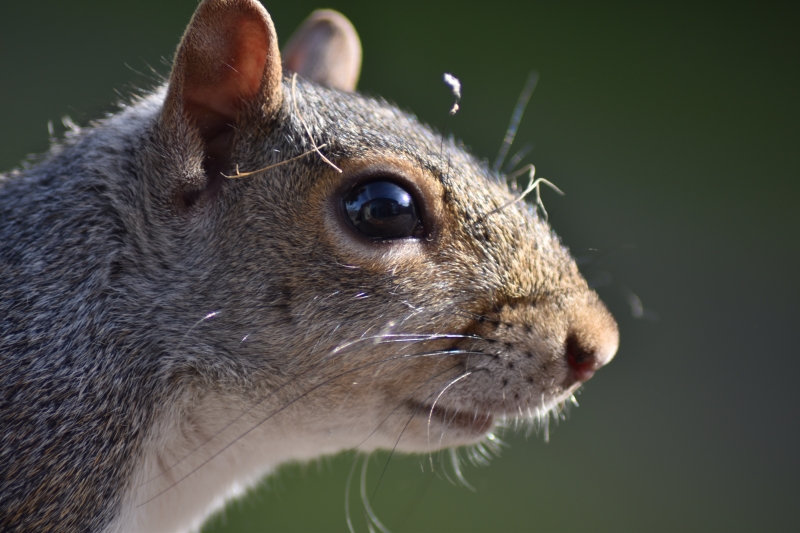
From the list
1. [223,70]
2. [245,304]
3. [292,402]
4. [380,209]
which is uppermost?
[223,70]

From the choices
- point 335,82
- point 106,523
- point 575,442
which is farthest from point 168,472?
point 575,442

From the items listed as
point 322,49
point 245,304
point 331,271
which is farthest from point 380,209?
point 322,49

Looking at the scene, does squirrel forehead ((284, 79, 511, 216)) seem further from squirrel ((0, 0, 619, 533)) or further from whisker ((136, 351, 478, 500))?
whisker ((136, 351, 478, 500))

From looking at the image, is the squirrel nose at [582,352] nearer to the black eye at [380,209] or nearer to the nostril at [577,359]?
the nostril at [577,359]

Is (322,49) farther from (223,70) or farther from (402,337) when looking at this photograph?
(402,337)

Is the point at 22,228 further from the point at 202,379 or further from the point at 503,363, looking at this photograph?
the point at 503,363

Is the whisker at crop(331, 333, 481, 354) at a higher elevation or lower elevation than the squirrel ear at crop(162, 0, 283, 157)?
lower

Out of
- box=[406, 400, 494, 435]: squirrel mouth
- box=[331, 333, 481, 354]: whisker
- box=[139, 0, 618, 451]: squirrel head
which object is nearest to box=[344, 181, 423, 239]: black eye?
box=[139, 0, 618, 451]: squirrel head
